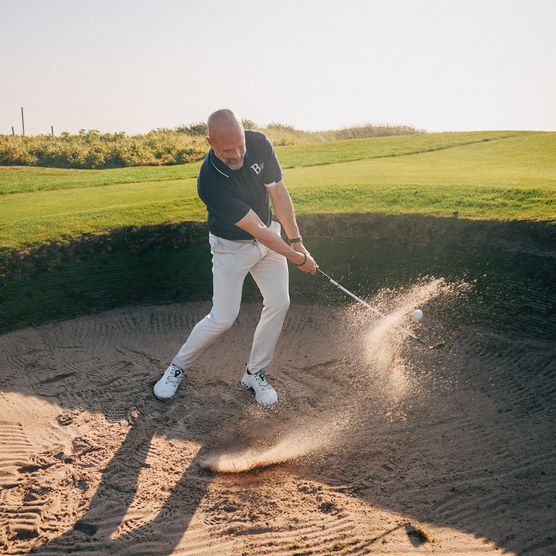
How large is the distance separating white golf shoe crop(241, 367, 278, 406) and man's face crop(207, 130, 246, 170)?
7.80ft

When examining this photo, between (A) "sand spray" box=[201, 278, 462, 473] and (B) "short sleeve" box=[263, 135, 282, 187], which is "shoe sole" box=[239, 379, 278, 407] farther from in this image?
(B) "short sleeve" box=[263, 135, 282, 187]

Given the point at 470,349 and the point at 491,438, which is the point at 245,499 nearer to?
the point at 491,438

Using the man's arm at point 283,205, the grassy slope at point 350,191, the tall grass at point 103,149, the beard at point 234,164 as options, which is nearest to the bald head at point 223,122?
the beard at point 234,164

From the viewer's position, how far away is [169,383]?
21.6ft

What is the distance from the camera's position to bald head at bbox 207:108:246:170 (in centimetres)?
532

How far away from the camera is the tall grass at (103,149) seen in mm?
25000

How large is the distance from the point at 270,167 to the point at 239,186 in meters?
0.39

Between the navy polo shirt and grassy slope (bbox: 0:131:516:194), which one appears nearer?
the navy polo shirt

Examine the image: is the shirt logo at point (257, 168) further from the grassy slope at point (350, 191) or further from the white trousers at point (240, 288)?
the grassy slope at point (350, 191)

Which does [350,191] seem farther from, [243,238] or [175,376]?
[175,376]

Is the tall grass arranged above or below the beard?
above

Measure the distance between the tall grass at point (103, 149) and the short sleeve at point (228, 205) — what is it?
61.3ft

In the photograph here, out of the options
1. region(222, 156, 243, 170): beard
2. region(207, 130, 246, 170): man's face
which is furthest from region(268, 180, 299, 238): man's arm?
region(207, 130, 246, 170): man's face

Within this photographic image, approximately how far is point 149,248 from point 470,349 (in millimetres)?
4693
